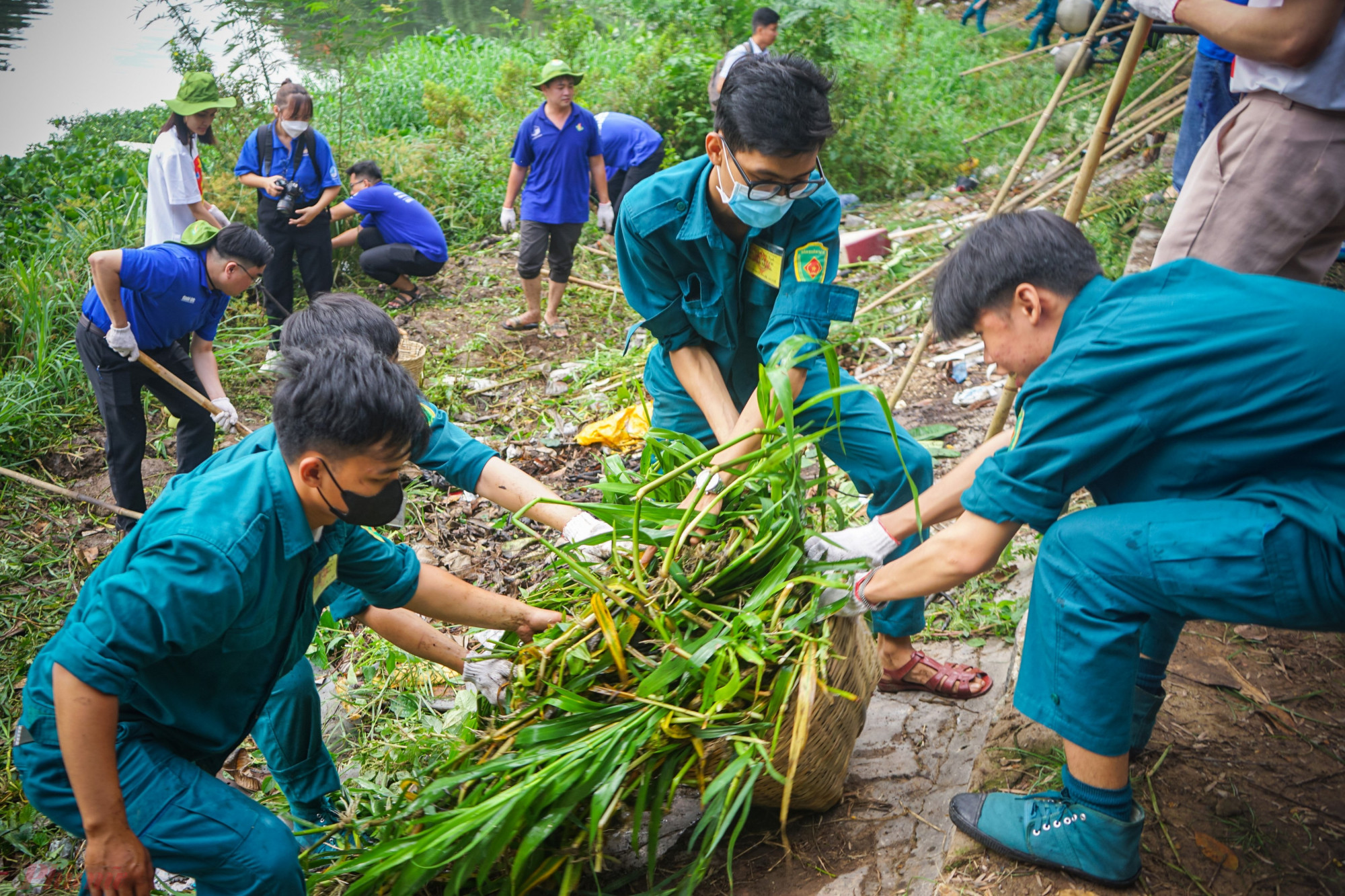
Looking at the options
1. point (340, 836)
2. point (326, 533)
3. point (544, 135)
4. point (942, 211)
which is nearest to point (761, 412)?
point (326, 533)

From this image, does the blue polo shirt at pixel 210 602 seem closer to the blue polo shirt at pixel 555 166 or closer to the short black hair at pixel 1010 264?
the short black hair at pixel 1010 264

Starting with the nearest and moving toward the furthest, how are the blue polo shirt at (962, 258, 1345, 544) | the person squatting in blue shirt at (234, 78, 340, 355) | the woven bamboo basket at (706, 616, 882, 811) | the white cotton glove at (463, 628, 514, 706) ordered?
the blue polo shirt at (962, 258, 1345, 544), the woven bamboo basket at (706, 616, 882, 811), the white cotton glove at (463, 628, 514, 706), the person squatting in blue shirt at (234, 78, 340, 355)

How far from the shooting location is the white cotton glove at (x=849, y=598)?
1.97m

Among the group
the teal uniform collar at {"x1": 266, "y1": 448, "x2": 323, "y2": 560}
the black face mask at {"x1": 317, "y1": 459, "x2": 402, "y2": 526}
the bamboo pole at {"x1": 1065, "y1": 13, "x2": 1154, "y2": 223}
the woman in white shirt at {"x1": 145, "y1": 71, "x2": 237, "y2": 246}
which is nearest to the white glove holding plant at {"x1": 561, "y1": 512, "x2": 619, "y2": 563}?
the black face mask at {"x1": 317, "y1": 459, "x2": 402, "y2": 526}

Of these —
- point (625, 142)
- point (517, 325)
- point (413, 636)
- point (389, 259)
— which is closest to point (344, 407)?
point (413, 636)

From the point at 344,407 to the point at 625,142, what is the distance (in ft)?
19.9

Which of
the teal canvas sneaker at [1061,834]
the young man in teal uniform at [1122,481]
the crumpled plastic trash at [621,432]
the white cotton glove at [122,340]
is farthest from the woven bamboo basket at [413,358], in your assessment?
the teal canvas sneaker at [1061,834]

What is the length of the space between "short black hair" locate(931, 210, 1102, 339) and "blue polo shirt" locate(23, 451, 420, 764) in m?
1.42

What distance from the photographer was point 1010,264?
70.9 inches

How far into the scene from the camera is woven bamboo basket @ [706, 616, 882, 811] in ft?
5.91

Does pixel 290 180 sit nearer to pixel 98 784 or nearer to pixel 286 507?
pixel 286 507

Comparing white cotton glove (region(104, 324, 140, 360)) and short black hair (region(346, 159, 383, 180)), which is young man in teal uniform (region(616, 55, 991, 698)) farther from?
short black hair (region(346, 159, 383, 180))

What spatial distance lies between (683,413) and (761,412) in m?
0.64

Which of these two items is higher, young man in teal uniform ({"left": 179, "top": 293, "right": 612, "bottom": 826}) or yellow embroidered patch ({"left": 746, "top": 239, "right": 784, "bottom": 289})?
yellow embroidered patch ({"left": 746, "top": 239, "right": 784, "bottom": 289})
